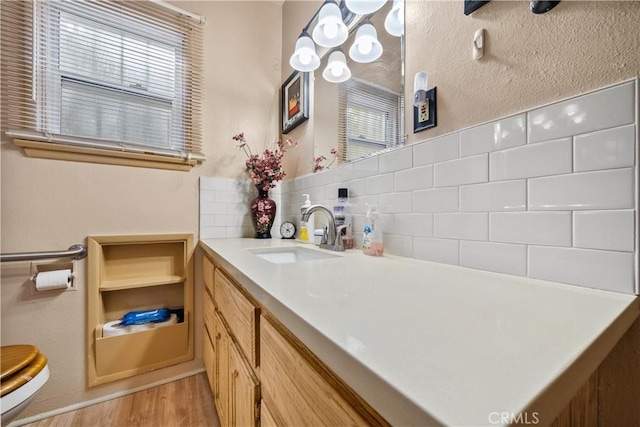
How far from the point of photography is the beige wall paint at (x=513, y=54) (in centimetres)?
49

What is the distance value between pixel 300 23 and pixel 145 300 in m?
1.95

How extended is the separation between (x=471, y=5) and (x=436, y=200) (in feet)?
1.78

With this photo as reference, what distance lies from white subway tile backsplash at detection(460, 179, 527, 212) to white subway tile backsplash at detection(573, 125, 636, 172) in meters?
0.10

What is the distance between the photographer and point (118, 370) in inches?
51.9

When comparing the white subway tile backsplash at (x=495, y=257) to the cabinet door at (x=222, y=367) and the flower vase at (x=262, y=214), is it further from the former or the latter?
the flower vase at (x=262, y=214)

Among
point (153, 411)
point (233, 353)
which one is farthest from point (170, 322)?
point (233, 353)

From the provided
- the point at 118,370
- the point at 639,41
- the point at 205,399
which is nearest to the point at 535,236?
the point at 639,41

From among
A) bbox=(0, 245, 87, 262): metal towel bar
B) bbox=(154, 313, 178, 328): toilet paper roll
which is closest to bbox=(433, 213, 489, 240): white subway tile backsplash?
bbox=(154, 313, 178, 328): toilet paper roll

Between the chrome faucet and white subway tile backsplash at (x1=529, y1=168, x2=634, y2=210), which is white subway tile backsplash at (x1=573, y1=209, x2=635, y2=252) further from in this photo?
the chrome faucet

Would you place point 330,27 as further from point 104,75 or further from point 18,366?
point 18,366

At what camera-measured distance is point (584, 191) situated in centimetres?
50

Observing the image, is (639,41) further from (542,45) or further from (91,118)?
(91,118)

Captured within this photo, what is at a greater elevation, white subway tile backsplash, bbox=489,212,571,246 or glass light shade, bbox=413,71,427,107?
glass light shade, bbox=413,71,427,107

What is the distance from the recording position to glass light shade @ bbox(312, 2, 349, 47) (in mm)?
1095
